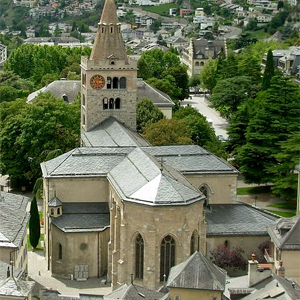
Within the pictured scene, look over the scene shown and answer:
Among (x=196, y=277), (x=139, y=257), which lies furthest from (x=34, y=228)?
(x=196, y=277)

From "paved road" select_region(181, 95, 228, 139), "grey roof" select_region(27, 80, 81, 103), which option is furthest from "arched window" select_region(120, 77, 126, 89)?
"grey roof" select_region(27, 80, 81, 103)

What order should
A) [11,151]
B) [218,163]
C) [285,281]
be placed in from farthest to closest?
[11,151]
[218,163]
[285,281]

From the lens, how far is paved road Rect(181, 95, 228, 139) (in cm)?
12238

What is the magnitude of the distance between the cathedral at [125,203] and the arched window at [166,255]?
0.21 ft

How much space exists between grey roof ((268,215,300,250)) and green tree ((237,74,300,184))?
2344 cm

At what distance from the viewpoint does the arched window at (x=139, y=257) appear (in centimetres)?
5609

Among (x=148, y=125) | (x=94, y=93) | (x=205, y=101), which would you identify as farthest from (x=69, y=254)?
(x=205, y=101)

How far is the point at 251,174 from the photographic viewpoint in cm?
8544

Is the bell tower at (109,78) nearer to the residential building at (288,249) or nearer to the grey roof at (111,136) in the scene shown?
the grey roof at (111,136)

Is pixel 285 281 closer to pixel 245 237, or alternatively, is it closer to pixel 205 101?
pixel 245 237

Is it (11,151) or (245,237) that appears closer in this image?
(245,237)

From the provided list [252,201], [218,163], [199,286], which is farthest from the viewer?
[252,201]

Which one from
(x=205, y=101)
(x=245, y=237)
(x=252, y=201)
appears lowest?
(x=205, y=101)

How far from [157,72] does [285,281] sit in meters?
114
